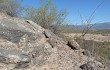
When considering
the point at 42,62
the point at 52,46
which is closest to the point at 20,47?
the point at 42,62

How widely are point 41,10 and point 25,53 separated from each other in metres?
5.80

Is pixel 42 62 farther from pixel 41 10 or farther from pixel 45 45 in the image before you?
pixel 41 10

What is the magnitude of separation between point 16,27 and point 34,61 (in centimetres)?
134

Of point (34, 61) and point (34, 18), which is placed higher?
point (34, 18)

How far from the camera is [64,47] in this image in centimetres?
1080

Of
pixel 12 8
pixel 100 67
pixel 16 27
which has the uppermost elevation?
pixel 12 8

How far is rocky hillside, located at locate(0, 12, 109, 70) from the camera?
7727mm

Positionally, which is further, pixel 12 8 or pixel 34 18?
pixel 34 18

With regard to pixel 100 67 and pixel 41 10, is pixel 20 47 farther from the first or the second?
pixel 41 10

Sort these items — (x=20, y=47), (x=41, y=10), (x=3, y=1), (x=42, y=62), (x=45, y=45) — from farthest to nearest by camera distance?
(x=41, y=10)
(x=3, y=1)
(x=45, y=45)
(x=42, y=62)
(x=20, y=47)

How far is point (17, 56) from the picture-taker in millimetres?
7742

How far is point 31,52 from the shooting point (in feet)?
27.7

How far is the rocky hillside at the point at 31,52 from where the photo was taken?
773 centimetres

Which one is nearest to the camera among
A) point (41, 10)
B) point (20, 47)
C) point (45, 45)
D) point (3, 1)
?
point (20, 47)
